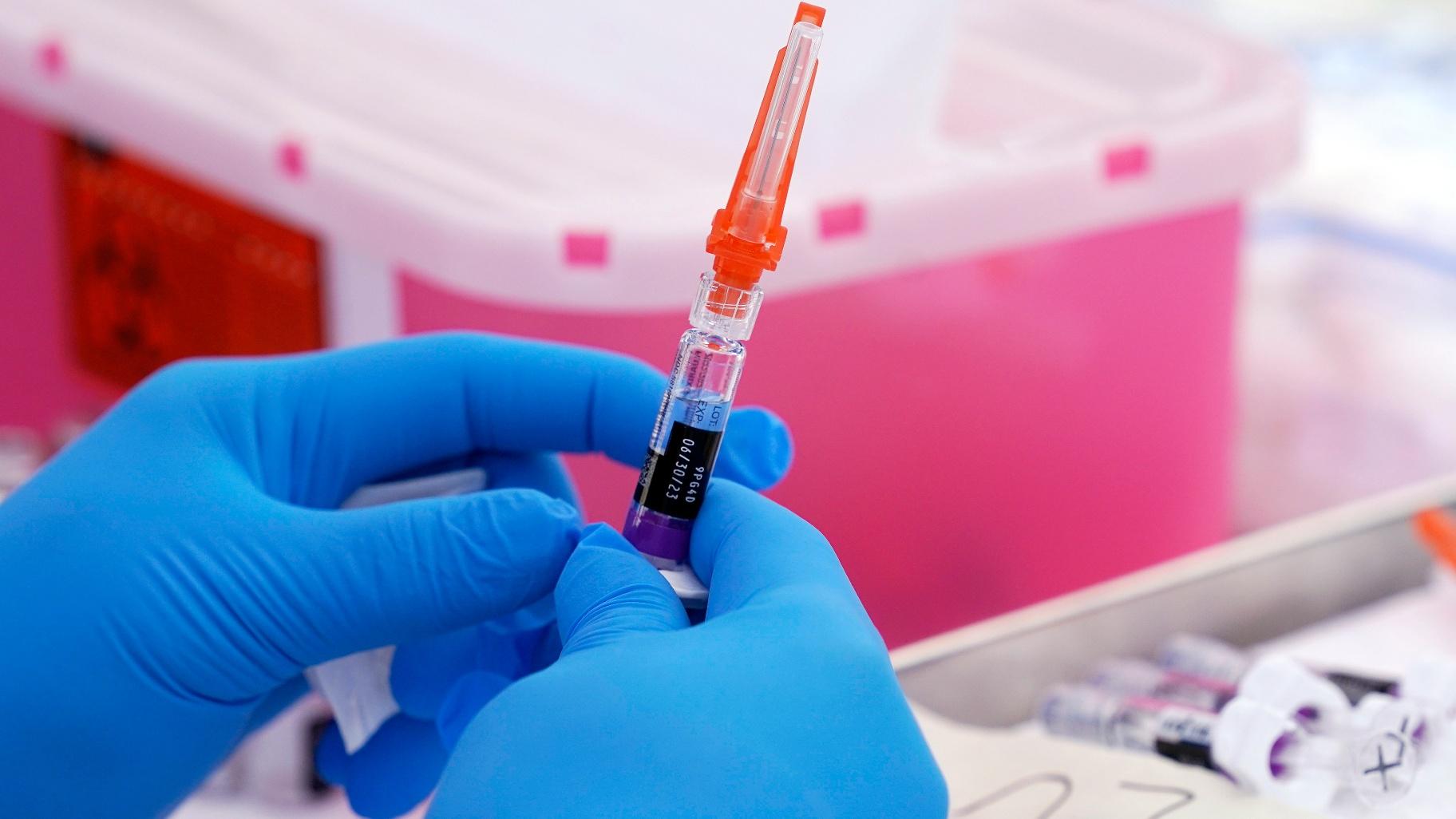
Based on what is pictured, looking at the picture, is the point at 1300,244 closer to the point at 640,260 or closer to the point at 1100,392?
the point at 1100,392

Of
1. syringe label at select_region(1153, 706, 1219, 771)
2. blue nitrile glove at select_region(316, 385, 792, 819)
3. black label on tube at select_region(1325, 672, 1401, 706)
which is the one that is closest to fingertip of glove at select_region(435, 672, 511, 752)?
blue nitrile glove at select_region(316, 385, 792, 819)

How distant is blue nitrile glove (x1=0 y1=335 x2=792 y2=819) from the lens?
0.58m

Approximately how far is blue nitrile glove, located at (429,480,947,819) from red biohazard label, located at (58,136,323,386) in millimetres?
640

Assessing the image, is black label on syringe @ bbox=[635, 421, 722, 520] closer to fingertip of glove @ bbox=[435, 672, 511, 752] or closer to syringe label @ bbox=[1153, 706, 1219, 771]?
fingertip of glove @ bbox=[435, 672, 511, 752]

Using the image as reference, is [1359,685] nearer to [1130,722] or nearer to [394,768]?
[1130,722]

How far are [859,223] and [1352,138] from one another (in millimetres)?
1828

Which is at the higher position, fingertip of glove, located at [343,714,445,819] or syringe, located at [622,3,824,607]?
syringe, located at [622,3,824,607]

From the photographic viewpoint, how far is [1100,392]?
1055 mm

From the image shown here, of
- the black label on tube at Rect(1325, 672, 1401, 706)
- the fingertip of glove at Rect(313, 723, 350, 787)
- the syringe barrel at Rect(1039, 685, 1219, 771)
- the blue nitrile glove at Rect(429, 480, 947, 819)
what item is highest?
the blue nitrile glove at Rect(429, 480, 947, 819)

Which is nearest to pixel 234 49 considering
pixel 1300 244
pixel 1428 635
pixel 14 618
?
pixel 14 618

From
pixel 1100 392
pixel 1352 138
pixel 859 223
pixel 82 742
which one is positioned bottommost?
pixel 82 742

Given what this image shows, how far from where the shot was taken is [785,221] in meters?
0.89

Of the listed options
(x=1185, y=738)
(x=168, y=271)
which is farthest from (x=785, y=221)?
(x=168, y=271)

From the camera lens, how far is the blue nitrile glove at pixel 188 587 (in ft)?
1.90
